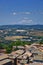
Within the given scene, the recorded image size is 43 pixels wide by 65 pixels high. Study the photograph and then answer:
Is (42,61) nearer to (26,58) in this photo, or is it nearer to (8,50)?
(26,58)

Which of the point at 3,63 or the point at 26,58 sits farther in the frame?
Answer: the point at 26,58

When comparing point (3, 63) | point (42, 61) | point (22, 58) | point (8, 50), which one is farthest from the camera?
point (8, 50)

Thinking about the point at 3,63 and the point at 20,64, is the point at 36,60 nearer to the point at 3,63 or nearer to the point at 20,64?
the point at 20,64

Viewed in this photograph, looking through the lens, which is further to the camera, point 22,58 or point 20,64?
point 22,58

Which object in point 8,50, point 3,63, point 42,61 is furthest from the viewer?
point 8,50

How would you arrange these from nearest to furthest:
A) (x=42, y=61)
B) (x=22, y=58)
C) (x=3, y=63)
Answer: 1. (x=3, y=63)
2. (x=42, y=61)
3. (x=22, y=58)

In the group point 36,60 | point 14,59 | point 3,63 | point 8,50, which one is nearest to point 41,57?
point 36,60

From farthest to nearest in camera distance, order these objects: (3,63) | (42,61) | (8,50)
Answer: (8,50)
(42,61)
(3,63)

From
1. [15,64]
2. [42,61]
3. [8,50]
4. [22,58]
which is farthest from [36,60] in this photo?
[8,50]

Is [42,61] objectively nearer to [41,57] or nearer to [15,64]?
[41,57]
